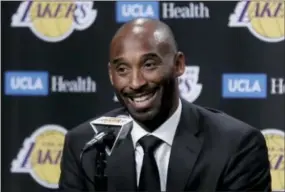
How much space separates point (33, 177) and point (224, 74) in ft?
2.54

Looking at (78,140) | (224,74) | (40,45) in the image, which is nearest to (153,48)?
(78,140)

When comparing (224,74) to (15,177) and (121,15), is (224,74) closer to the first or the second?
(121,15)

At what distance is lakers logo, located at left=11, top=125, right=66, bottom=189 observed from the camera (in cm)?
217

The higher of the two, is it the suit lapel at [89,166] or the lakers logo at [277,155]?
the suit lapel at [89,166]

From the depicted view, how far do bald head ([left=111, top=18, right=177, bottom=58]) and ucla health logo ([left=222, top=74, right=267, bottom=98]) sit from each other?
1116 millimetres

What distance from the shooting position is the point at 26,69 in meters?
2.15

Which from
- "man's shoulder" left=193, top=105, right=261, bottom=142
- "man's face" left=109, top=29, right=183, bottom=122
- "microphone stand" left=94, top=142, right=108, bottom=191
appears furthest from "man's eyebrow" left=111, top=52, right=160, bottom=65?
"man's shoulder" left=193, top=105, right=261, bottom=142

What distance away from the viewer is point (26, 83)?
2150 millimetres

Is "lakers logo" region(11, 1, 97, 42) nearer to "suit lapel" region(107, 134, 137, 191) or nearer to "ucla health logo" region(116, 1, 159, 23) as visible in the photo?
"ucla health logo" region(116, 1, 159, 23)

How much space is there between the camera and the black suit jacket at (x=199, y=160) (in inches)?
39.8

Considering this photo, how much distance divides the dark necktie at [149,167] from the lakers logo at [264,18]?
3.61 feet

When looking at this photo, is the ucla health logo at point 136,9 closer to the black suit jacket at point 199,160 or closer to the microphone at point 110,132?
the black suit jacket at point 199,160

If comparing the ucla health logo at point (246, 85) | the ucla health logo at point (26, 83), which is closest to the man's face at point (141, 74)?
Answer: the ucla health logo at point (246, 85)

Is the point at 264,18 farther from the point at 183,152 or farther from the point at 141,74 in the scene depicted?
the point at 141,74
